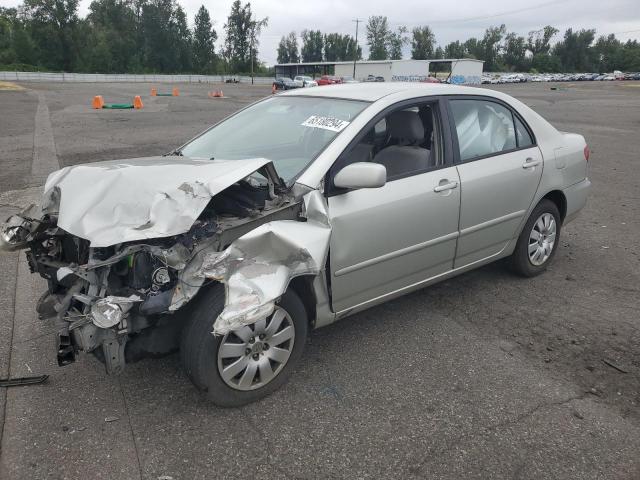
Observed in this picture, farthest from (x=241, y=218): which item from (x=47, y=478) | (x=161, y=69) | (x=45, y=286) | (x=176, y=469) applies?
(x=161, y=69)

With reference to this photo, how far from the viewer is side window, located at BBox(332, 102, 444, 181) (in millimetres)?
3613

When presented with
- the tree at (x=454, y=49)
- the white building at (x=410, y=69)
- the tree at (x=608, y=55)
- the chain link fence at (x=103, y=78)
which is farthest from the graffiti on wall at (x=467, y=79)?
the tree at (x=608, y=55)

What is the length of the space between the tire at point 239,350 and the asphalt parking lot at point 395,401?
5.1 inches

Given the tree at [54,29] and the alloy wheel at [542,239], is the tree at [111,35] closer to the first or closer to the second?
the tree at [54,29]

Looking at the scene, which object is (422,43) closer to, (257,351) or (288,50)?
(288,50)

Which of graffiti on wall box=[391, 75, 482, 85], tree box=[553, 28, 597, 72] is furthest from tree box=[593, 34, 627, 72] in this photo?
graffiti on wall box=[391, 75, 482, 85]

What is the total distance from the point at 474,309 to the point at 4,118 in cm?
1790

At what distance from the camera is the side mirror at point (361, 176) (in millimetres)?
2869

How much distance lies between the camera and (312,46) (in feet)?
437

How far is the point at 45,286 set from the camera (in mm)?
4305

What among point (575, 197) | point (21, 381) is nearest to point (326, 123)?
point (21, 381)

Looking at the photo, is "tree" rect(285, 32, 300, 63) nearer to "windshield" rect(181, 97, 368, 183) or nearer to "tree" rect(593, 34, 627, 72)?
"tree" rect(593, 34, 627, 72)

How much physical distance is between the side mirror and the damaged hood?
455mm

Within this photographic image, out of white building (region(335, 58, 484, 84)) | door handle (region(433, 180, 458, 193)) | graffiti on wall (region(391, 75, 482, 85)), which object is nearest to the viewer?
door handle (region(433, 180, 458, 193))
